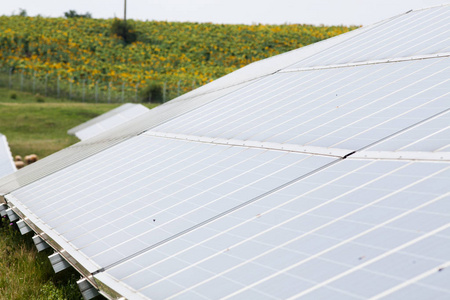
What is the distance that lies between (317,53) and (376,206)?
9362mm

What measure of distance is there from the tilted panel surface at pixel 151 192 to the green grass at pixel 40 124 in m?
19.3

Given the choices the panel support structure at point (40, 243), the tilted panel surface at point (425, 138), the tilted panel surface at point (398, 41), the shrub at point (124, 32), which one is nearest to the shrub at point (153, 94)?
the shrub at point (124, 32)


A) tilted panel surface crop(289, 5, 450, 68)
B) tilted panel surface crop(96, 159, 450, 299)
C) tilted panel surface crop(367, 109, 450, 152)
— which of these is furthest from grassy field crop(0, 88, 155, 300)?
tilted panel surface crop(289, 5, 450, 68)

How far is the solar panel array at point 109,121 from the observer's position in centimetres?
2862

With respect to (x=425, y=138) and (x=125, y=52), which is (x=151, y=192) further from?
(x=125, y=52)

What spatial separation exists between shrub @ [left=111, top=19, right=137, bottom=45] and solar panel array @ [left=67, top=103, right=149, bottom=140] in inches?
1910

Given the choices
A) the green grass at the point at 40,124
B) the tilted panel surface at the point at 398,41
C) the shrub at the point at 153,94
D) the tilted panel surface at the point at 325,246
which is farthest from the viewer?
the shrub at the point at 153,94

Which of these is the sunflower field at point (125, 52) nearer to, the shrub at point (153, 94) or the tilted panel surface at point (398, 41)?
the shrub at point (153, 94)

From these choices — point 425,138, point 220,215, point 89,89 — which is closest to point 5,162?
point 220,215

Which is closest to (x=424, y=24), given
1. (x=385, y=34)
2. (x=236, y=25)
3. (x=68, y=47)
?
(x=385, y=34)

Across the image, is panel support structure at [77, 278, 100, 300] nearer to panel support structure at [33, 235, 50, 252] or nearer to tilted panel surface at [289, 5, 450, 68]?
panel support structure at [33, 235, 50, 252]

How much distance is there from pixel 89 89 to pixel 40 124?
22.5 m

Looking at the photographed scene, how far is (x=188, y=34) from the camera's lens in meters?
82.3

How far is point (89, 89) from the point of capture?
59.5 meters
